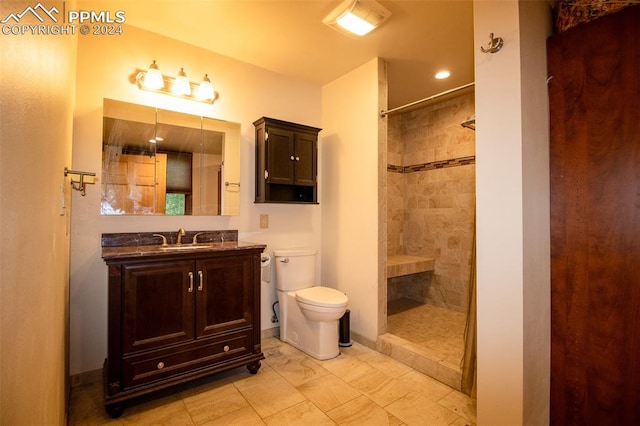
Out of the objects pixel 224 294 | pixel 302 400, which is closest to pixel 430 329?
pixel 302 400

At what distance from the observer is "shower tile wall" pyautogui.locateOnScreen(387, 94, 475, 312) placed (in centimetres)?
353

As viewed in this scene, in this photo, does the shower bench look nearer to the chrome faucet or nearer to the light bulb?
the chrome faucet

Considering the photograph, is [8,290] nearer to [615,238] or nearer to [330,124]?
[615,238]

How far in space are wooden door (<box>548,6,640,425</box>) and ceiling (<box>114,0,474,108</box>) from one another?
0.92 m

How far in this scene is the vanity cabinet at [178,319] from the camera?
1715mm

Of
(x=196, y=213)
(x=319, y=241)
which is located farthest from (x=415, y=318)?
(x=196, y=213)

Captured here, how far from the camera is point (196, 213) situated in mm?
2447

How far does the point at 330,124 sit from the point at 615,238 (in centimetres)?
245

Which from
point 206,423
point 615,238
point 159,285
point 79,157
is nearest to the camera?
point 615,238

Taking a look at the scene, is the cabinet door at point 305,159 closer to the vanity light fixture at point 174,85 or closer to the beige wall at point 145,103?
the beige wall at point 145,103

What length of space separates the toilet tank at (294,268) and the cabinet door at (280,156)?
2.21 ft

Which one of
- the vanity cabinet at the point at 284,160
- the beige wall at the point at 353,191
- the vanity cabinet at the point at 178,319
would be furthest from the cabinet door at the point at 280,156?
the vanity cabinet at the point at 178,319

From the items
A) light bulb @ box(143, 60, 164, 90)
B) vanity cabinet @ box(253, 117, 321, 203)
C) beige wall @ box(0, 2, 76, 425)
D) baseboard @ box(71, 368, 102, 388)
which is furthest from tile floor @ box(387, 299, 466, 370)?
light bulb @ box(143, 60, 164, 90)

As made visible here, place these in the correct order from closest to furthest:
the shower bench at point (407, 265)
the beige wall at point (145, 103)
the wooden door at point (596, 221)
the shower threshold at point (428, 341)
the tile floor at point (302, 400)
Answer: the wooden door at point (596, 221)
the tile floor at point (302, 400)
the beige wall at point (145, 103)
the shower threshold at point (428, 341)
the shower bench at point (407, 265)
